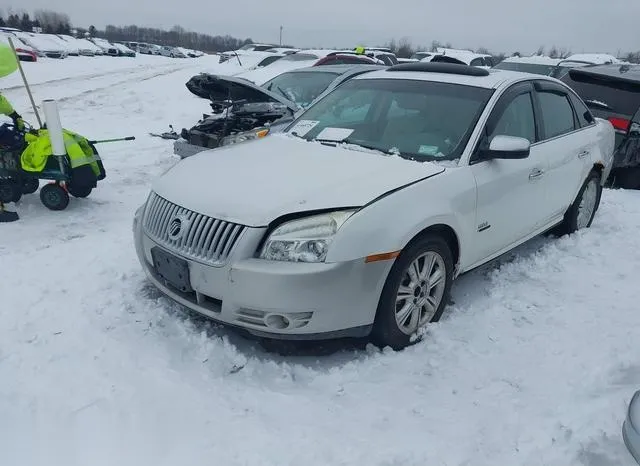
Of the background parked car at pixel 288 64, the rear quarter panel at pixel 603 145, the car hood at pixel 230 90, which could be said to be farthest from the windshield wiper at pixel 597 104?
the background parked car at pixel 288 64

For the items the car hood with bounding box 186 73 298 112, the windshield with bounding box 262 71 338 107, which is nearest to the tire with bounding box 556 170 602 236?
the car hood with bounding box 186 73 298 112

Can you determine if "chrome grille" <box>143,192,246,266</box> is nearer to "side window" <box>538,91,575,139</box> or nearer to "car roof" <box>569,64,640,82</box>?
"side window" <box>538,91,575,139</box>

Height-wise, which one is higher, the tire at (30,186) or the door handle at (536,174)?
the door handle at (536,174)

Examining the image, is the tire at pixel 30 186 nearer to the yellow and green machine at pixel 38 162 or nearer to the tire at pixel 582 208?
the yellow and green machine at pixel 38 162

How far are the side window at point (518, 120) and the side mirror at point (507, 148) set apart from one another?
0.69 ft

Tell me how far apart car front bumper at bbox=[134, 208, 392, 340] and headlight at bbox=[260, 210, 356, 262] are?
0.16ft

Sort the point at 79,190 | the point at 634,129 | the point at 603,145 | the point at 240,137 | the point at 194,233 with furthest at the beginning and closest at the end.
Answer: the point at 634,129 < the point at 240,137 < the point at 79,190 < the point at 603,145 < the point at 194,233

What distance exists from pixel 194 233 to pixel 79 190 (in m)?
3.28

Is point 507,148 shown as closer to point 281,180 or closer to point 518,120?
point 518,120

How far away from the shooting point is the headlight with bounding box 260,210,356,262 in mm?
2830

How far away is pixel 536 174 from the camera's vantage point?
415cm

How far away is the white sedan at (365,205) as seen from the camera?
2.85 meters

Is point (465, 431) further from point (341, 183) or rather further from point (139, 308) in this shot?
point (139, 308)

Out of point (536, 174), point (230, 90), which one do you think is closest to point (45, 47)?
point (230, 90)
